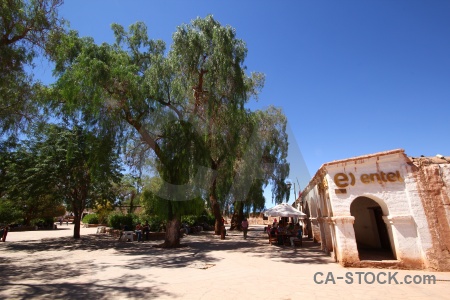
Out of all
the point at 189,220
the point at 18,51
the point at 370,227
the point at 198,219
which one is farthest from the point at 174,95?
the point at 198,219

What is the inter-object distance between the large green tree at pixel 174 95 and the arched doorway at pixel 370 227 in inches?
304

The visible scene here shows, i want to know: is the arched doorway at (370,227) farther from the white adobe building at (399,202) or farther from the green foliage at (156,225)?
the green foliage at (156,225)

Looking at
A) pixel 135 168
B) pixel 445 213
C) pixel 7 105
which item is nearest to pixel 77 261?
pixel 135 168

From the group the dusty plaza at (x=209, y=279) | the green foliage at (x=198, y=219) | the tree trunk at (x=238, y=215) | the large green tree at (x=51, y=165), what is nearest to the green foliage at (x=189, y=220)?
the green foliage at (x=198, y=219)

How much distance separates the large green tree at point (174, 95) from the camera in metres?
12.9

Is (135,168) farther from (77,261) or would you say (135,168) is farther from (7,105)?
(7,105)

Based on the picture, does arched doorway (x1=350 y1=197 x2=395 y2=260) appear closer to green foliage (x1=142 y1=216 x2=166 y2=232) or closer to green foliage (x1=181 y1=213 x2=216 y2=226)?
green foliage (x1=142 y1=216 x2=166 y2=232)

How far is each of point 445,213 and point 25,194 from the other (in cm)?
2199

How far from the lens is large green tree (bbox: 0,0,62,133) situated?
8.84m

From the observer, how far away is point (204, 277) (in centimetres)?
800

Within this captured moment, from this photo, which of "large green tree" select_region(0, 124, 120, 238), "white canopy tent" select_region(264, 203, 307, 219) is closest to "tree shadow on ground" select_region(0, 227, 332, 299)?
"white canopy tent" select_region(264, 203, 307, 219)

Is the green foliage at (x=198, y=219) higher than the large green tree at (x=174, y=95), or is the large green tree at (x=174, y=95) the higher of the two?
the large green tree at (x=174, y=95)

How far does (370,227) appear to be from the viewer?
1370 centimetres

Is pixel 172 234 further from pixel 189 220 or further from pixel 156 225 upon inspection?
pixel 189 220
